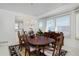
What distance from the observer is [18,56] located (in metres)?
1.65

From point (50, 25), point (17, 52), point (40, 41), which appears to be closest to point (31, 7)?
point (50, 25)

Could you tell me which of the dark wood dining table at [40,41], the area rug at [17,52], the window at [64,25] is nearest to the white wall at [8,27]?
the area rug at [17,52]

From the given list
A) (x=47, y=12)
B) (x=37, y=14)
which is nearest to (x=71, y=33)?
(x=47, y=12)

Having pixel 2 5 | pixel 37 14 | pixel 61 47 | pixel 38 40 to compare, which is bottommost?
pixel 61 47

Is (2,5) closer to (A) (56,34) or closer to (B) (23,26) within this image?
(B) (23,26)

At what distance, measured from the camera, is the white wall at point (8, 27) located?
1.60m

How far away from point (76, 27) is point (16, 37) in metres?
0.90

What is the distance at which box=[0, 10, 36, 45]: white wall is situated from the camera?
160 cm

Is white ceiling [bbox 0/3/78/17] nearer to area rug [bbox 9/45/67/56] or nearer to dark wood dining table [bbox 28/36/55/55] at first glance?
dark wood dining table [bbox 28/36/55/55]

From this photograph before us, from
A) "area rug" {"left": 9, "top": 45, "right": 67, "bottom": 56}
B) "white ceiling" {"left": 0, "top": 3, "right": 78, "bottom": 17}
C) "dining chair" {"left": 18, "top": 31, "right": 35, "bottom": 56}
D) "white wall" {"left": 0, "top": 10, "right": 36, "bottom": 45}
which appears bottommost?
"area rug" {"left": 9, "top": 45, "right": 67, "bottom": 56}

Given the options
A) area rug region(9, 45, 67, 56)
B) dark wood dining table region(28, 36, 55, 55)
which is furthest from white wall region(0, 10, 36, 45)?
dark wood dining table region(28, 36, 55, 55)

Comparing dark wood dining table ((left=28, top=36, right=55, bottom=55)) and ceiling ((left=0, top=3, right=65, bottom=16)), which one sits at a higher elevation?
ceiling ((left=0, top=3, right=65, bottom=16))

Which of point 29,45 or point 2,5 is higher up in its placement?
point 2,5

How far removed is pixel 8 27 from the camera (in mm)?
1614
